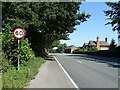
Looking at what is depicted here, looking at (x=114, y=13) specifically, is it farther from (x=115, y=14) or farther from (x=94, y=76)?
(x=94, y=76)

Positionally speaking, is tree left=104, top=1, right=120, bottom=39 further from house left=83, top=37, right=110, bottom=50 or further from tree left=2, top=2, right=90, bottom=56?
house left=83, top=37, right=110, bottom=50

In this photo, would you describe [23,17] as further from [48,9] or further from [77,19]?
[77,19]

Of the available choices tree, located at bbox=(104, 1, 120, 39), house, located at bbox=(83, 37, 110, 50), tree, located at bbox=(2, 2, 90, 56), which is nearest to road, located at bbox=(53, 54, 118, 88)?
tree, located at bbox=(2, 2, 90, 56)

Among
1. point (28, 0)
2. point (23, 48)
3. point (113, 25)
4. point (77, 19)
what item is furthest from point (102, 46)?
point (23, 48)

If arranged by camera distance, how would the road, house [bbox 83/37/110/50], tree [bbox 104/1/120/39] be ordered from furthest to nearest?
1. house [bbox 83/37/110/50]
2. tree [bbox 104/1/120/39]
3. the road

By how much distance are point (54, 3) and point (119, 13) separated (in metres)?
37.4

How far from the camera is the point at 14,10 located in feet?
97.0

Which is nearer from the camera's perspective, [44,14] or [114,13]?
[44,14]

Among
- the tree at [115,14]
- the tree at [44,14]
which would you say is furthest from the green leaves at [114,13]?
the tree at [44,14]

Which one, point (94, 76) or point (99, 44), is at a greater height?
point (99, 44)

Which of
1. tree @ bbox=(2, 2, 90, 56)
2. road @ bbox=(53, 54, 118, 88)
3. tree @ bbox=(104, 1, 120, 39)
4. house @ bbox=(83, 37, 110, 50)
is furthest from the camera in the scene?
house @ bbox=(83, 37, 110, 50)

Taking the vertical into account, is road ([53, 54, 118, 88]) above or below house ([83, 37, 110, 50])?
below

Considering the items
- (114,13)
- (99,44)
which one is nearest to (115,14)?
(114,13)

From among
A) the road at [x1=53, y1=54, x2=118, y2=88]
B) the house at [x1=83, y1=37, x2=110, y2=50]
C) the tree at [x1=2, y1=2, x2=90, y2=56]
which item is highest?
the tree at [x1=2, y1=2, x2=90, y2=56]
